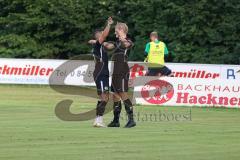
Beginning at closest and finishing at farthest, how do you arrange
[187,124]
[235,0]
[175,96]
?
[187,124] → [175,96] → [235,0]

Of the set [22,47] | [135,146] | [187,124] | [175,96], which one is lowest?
[22,47]

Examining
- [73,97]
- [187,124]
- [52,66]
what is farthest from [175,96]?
[52,66]

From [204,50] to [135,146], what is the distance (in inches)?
1010

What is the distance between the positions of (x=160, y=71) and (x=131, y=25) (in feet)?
42.5

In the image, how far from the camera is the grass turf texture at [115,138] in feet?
42.4

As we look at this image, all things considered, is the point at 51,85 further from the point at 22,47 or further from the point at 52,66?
the point at 22,47

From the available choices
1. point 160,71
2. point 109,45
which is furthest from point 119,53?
point 160,71

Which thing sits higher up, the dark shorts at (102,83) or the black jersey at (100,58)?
the black jersey at (100,58)

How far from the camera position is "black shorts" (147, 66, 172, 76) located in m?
28.6

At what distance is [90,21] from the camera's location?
42844mm

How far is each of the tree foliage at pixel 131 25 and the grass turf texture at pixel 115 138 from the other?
15343mm

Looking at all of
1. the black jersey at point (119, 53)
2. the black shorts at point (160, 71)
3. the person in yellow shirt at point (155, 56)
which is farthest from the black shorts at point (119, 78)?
the person in yellow shirt at point (155, 56)

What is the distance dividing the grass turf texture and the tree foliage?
15343 millimetres

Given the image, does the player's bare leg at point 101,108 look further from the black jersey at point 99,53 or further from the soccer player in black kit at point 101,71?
the black jersey at point 99,53
